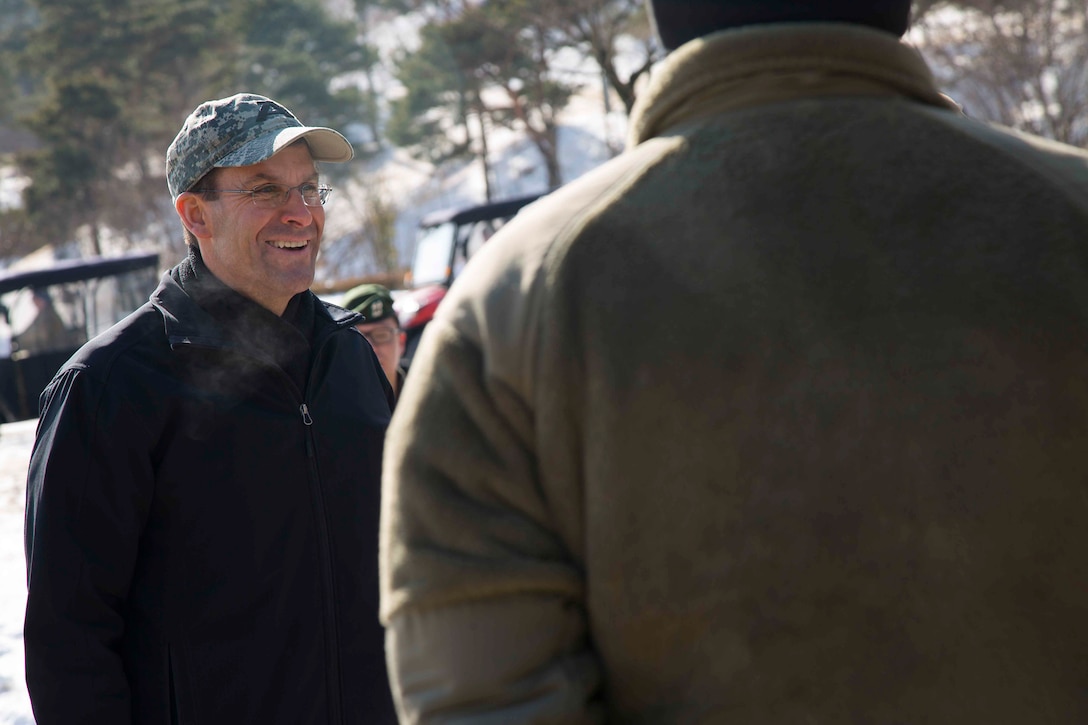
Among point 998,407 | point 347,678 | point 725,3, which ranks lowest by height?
point 347,678

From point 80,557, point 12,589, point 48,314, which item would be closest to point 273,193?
point 80,557

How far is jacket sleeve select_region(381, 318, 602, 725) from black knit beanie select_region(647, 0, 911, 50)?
0.38 m

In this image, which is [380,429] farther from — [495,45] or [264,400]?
[495,45]

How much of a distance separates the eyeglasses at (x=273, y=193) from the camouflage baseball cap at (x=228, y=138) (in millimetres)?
54

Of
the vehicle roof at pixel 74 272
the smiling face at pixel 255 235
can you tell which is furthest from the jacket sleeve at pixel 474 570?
the vehicle roof at pixel 74 272

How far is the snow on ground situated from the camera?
4532 mm

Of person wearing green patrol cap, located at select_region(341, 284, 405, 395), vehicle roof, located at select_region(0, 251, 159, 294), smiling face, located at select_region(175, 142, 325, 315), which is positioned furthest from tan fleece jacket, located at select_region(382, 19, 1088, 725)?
vehicle roof, located at select_region(0, 251, 159, 294)

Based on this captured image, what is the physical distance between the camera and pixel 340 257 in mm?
33875

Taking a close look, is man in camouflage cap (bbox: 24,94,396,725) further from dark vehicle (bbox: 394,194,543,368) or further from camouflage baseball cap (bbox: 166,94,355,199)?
dark vehicle (bbox: 394,194,543,368)

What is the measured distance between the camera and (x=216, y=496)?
2.22m

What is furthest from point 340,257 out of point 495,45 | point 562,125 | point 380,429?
point 380,429

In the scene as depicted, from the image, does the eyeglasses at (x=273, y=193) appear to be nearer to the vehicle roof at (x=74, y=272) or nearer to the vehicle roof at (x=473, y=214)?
the vehicle roof at (x=74, y=272)

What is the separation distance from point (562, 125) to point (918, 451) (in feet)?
156

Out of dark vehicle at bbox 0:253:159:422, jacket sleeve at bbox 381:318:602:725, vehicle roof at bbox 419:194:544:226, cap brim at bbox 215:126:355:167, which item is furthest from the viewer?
vehicle roof at bbox 419:194:544:226
